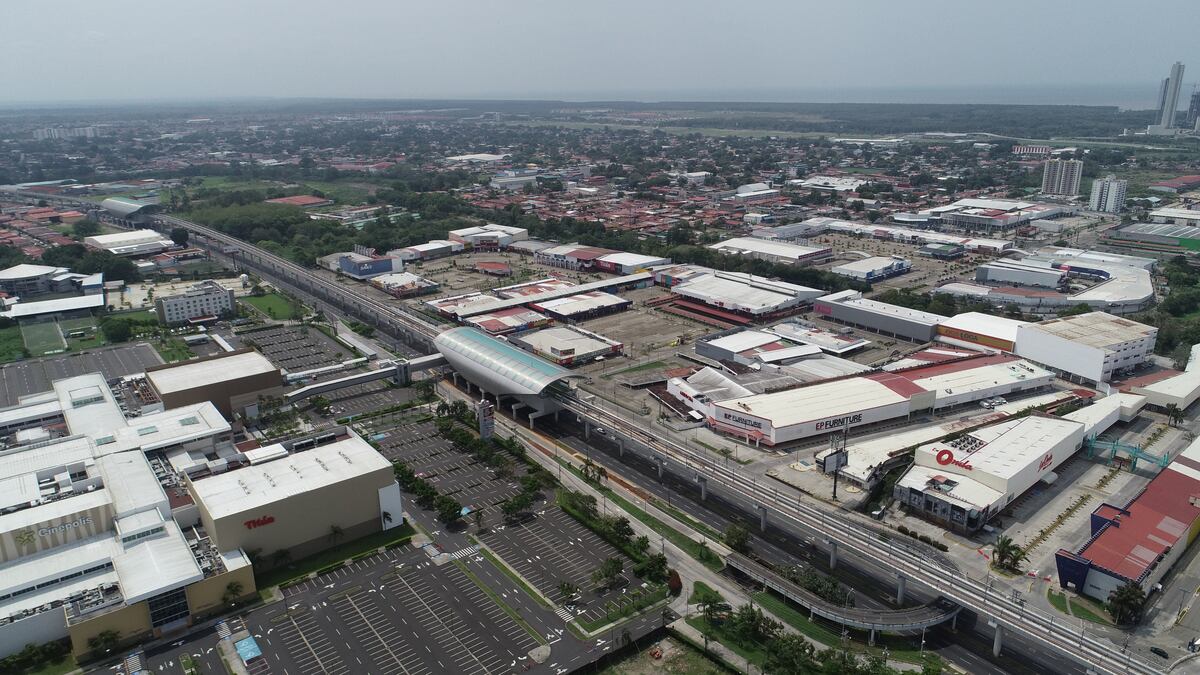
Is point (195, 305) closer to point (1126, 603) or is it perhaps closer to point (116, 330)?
point (116, 330)

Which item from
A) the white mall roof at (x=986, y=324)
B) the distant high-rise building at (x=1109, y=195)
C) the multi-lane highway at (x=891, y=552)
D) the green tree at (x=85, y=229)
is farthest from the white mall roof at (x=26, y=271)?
the distant high-rise building at (x=1109, y=195)

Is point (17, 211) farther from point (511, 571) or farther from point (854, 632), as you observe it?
point (854, 632)

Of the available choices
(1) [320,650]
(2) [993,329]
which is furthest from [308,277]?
(2) [993,329]

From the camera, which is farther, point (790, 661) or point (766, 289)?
point (766, 289)

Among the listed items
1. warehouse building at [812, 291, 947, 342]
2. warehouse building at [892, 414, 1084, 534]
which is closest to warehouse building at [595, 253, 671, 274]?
warehouse building at [812, 291, 947, 342]

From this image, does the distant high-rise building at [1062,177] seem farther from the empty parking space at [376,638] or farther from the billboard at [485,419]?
the empty parking space at [376,638]

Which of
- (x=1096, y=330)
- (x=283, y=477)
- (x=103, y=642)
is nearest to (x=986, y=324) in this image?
(x=1096, y=330)
